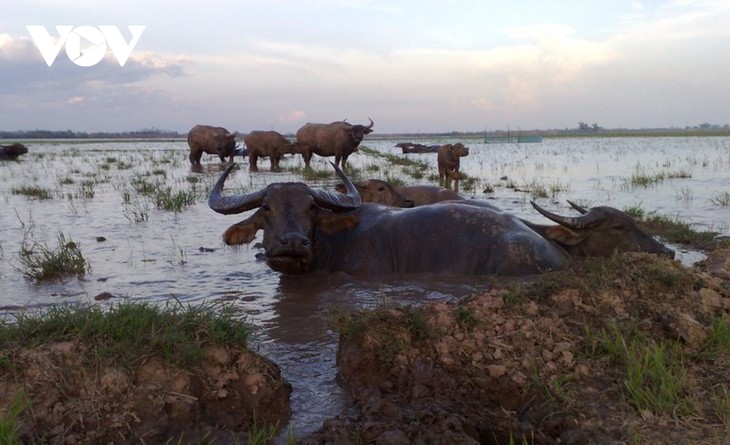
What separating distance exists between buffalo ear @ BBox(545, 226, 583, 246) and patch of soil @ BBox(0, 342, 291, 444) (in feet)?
11.5

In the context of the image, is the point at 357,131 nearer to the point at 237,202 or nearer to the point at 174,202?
the point at 174,202

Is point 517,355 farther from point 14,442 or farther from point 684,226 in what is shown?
point 684,226

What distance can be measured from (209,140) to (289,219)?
19.2m

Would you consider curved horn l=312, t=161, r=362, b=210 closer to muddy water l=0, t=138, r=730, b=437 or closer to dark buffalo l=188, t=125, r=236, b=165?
muddy water l=0, t=138, r=730, b=437

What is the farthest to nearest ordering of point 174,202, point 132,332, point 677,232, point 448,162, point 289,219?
point 448,162 → point 174,202 → point 677,232 → point 289,219 → point 132,332

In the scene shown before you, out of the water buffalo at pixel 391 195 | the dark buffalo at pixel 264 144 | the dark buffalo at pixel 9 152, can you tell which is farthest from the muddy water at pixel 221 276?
the dark buffalo at pixel 9 152

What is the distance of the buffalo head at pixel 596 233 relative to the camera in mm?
5285

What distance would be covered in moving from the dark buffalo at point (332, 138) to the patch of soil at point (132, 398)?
17.7 metres

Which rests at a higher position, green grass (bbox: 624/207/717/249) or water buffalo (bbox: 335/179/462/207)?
water buffalo (bbox: 335/179/462/207)

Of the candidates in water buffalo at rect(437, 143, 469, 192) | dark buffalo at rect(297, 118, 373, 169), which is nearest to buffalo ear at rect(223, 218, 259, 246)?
water buffalo at rect(437, 143, 469, 192)

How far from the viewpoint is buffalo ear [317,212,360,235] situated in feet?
17.0

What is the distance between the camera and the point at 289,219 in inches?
193

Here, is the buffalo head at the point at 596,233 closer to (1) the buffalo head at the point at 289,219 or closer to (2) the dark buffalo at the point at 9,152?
(1) the buffalo head at the point at 289,219

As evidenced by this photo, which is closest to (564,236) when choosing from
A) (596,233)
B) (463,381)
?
(596,233)
